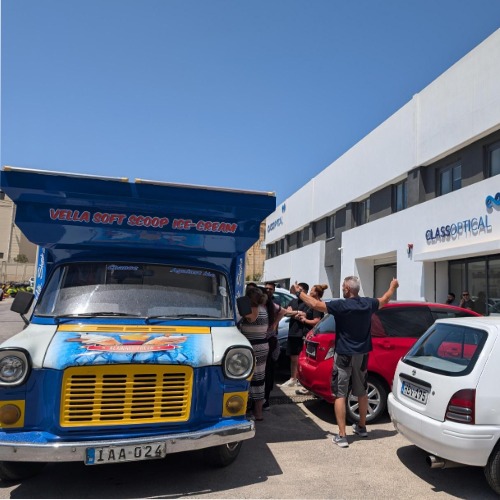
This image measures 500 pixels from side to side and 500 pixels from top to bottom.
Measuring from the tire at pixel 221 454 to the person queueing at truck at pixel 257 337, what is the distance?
56.2 inches

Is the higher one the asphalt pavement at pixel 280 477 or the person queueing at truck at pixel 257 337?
the person queueing at truck at pixel 257 337

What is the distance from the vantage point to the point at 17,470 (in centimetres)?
390

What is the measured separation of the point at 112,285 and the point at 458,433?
3593 millimetres

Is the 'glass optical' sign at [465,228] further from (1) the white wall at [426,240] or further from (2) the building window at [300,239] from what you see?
(2) the building window at [300,239]

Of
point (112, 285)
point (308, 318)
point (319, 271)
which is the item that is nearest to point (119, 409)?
point (112, 285)

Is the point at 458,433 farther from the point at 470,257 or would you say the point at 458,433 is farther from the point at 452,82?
the point at 452,82

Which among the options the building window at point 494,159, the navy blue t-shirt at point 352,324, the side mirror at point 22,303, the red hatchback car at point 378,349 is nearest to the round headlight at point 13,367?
the side mirror at point 22,303

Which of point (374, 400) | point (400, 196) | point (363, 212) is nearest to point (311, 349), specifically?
point (374, 400)

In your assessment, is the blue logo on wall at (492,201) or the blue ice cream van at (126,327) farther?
the blue logo on wall at (492,201)

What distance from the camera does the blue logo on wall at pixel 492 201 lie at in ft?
36.3

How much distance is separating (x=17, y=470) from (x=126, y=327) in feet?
4.92

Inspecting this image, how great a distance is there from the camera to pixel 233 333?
457cm

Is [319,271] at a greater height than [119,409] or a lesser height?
greater

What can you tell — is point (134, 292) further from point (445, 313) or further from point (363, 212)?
point (363, 212)
